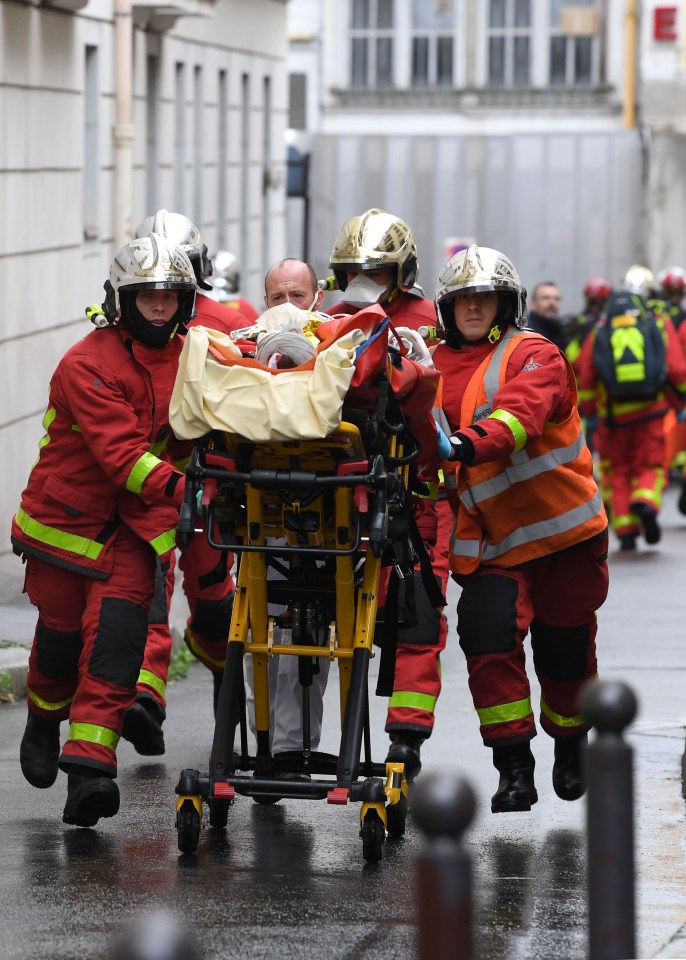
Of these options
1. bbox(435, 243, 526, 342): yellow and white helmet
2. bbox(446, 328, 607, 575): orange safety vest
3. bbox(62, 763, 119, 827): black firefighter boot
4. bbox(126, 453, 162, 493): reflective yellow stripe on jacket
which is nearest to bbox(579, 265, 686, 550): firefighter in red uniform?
bbox(435, 243, 526, 342): yellow and white helmet

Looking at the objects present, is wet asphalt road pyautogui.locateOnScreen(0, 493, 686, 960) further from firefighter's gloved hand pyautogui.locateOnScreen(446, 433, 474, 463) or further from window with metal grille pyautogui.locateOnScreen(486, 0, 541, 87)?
window with metal grille pyautogui.locateOnScreen(486, 0, 541, 87)

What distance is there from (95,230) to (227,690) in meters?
9.88

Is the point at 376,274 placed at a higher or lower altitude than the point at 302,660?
higher

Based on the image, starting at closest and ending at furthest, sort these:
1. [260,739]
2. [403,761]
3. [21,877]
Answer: [21,877] → [260,739] → [403,761]

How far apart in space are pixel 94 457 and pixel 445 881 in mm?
3300

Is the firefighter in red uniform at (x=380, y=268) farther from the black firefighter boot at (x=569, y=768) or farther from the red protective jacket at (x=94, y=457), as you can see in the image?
the black firefighter boot at (x=569, y=768)

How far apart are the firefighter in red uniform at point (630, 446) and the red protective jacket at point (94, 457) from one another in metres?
8.58

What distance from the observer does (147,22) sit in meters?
17.5

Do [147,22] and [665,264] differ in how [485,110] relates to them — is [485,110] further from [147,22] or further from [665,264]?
[147,22]

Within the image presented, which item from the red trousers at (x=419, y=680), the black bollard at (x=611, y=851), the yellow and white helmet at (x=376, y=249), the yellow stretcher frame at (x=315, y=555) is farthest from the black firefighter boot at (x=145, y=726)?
the black bollard at (x=611, y=851)

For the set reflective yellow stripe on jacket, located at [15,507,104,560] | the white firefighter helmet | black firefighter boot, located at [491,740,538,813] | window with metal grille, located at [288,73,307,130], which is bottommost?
→ black firefighter boot, located at [491,740,538,813]

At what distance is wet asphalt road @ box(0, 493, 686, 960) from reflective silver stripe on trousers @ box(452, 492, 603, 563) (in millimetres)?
803

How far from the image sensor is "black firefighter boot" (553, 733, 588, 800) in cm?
660

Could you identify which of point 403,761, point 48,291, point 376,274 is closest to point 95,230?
point 48,291
